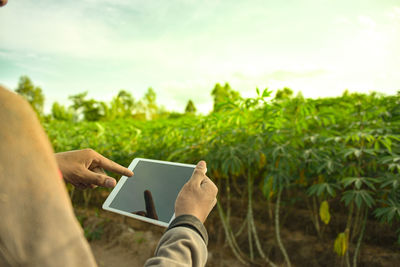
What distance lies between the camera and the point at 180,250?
0.53 metres

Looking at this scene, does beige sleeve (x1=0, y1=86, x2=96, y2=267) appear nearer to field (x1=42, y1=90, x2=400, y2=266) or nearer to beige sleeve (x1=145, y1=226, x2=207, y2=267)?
beige sleeve (x1=145, y1=226, x2=207, y2=267)

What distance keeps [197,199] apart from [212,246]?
8.01 feet

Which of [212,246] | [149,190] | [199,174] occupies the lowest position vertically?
[212,246]

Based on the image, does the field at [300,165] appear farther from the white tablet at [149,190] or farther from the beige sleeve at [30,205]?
the beige sleeve at [30,205]

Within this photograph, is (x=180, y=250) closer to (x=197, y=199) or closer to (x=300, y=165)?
(x=197, y=199)

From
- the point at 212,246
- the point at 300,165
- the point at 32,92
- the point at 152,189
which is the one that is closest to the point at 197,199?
the point at 152,189

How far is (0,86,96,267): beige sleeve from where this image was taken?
346mm

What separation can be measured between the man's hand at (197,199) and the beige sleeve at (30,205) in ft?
0.94

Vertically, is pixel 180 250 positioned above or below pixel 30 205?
below

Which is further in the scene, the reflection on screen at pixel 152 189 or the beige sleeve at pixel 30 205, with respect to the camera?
the reflection on screen at pixel 152 189

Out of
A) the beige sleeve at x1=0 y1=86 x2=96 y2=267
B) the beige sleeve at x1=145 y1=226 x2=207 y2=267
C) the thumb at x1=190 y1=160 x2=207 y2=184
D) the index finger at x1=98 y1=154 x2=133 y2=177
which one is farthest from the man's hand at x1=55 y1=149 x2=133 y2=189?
the beige sleeve at x1=0 y1=86 x2=96 y2=267

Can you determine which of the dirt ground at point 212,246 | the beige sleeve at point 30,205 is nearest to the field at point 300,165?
the dirt ground at point 212,246

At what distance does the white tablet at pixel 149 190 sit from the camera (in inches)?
34.6

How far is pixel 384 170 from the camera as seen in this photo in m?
1.87
